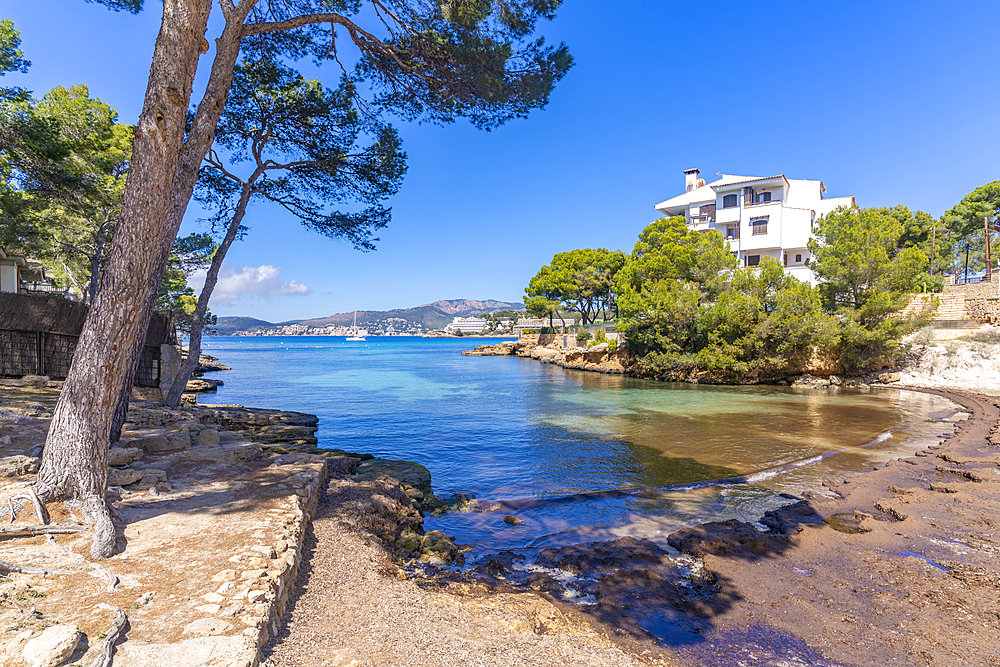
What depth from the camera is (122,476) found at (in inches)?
204

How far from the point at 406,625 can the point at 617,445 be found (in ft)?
31.5

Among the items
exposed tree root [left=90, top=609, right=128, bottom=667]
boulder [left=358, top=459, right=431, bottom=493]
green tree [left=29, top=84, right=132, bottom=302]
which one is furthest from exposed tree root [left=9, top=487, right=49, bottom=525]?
green tree [left=29, top=84, right=132, bottom=302]

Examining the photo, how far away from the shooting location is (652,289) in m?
30.3

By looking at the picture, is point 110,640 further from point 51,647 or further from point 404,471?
point 404,471

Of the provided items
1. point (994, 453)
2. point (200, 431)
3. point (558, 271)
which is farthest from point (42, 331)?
point (558, 271)

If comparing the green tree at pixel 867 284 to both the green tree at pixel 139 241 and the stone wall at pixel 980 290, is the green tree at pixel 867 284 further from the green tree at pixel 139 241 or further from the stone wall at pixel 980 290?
the green tree at pixel 139 241

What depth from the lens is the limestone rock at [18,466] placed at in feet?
15.2

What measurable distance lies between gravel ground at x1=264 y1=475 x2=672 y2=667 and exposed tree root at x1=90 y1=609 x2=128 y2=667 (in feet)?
2.70

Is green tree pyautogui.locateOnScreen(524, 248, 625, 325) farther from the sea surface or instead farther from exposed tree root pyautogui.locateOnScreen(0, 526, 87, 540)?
exposed tree root pyautogui.locateOnScreen(0, 526, 87, 540)

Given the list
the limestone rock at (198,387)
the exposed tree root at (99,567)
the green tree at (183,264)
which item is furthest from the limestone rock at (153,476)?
the limestone rock at (198,387)

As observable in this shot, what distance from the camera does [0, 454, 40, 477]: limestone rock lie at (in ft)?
15.2

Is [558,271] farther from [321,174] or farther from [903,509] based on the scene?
[903,509]

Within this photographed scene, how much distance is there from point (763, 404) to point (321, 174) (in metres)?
19.2

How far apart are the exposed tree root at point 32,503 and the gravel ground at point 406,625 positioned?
2136 mm
